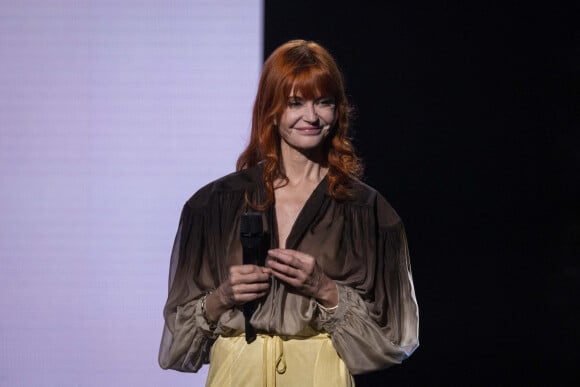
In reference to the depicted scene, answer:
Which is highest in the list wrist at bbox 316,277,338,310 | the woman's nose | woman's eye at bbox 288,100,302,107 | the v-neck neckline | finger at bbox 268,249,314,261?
woman's eye at bbox 288,100,302,107

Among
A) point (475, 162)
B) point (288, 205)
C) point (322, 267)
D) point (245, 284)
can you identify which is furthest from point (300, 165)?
point (475, 162)

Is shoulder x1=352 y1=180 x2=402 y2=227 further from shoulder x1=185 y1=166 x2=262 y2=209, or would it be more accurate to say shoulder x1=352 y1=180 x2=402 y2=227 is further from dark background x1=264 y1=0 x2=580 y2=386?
dark background x1=264 y1=0 x2=580 y2=386

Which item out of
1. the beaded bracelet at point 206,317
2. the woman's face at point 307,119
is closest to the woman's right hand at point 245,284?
the beaded bracelet at point 206,317

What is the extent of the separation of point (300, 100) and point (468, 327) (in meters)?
1.66

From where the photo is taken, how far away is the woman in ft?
7.84

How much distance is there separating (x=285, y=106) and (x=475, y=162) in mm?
1451

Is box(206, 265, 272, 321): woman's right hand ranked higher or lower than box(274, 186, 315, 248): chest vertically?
lower

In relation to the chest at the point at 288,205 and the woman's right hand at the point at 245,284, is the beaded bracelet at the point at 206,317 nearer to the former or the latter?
the woman's right hand at the point at 245,284

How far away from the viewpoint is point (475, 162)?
12.2 ft

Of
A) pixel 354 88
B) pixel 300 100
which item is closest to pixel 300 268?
pixel 300 100

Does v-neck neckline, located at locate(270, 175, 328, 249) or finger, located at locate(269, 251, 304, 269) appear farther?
v-neck neckline, located at locate(270, 175, 328, 249)

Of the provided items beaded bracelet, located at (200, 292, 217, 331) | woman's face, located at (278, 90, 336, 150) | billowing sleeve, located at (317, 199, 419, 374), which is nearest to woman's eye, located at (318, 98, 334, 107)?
woman's face, located at (278, 90, 336, 150)

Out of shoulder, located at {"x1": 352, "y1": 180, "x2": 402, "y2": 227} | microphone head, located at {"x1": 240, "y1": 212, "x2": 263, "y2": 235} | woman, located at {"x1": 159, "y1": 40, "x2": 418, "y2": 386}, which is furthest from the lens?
shoulder, located at {"x1": 352, "y1": 180, "x2": 402, "y2": 227}

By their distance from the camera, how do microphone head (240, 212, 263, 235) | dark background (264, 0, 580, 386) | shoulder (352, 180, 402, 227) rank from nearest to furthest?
microphone head (240, 212, 263, 235) < shoulder (352, 180, 402, 227) < dark background (264, 0, 580, 386)
